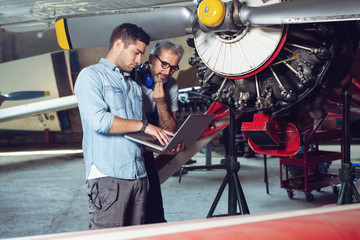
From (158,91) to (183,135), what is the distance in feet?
1.17

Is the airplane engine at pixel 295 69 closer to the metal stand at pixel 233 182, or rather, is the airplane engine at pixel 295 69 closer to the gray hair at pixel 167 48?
the gray hair at pixel 167 48

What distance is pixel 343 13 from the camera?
1334 mm

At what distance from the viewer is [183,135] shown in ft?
5.58

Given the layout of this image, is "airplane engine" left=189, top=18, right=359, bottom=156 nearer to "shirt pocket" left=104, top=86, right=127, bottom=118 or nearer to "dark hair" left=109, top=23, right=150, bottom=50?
"dark hair" left=109, top=23, right=150, bottom=50

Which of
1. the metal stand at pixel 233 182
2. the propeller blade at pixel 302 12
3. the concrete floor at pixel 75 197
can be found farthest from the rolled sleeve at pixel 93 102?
the concrete floor at pixel 75 197

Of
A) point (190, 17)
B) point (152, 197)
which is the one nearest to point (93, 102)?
point (190, 17)

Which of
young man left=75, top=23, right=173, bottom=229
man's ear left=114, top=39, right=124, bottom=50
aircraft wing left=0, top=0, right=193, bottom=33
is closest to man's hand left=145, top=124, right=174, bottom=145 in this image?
young man left=75, top=23, right=173, bottom=229

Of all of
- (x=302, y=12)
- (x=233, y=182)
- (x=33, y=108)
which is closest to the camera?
(x=302, y=12)

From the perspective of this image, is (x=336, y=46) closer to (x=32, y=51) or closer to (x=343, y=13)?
(x=343, y=13)

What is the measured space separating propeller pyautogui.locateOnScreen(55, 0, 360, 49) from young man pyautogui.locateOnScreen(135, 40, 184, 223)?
0.11 m

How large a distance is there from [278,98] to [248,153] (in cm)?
519

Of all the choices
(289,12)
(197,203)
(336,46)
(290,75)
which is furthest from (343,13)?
(197,203)

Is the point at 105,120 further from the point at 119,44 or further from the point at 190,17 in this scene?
the point at 190,17

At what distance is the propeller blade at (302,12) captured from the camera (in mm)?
1330
